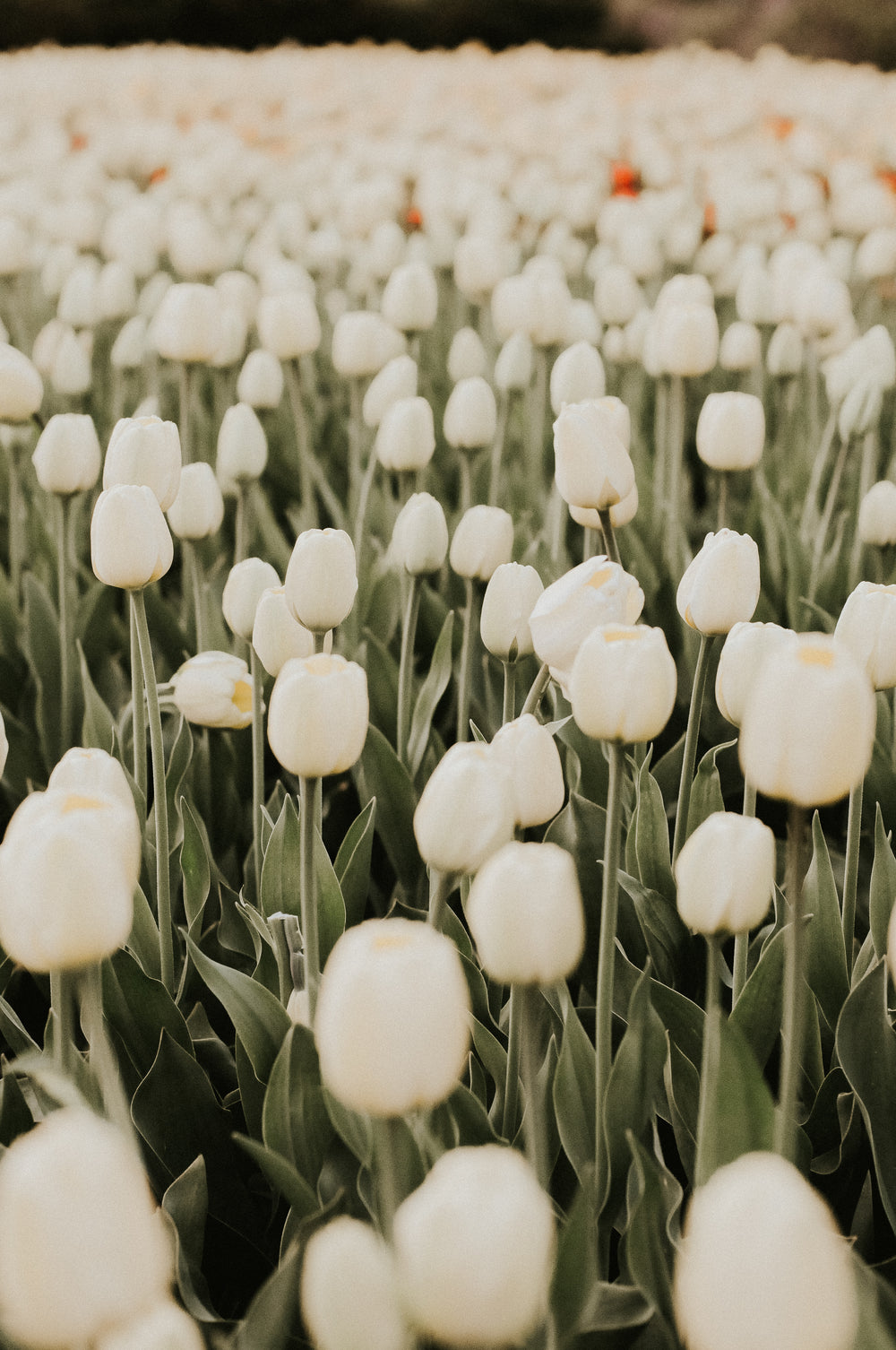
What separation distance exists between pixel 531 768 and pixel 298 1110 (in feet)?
0.92

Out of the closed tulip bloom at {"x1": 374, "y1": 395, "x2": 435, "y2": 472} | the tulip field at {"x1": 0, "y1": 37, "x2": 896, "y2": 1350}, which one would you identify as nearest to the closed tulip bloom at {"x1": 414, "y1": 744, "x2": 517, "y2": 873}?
the tulip field at {"x1": 0, "y1": 37, "x2": 896, "y2": 1350}

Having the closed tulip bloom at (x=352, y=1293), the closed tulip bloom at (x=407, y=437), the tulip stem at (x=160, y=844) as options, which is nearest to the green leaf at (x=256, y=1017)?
the tulip stem at (x=160, y=844)

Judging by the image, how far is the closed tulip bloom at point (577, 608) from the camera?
2.99 feet

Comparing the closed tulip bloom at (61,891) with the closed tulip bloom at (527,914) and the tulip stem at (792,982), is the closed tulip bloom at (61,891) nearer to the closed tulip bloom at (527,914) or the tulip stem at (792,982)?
the closed tulip bloom at (527,914)

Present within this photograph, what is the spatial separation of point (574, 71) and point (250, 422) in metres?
6.99

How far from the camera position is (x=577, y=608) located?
913 millimetres

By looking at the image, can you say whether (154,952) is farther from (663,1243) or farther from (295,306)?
(295,306)

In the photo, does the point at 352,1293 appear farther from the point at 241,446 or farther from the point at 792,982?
the point at 241,446

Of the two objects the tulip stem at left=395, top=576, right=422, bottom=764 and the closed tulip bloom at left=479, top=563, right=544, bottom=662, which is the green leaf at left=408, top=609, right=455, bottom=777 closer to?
the tulip stem at left=395, top=576, right=422, bottom=764

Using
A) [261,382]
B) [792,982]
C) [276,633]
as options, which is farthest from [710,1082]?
[261,382]

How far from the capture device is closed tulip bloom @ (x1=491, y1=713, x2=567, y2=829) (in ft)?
2.88

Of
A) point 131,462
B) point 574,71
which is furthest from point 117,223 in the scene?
point 574,71

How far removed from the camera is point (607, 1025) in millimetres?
812

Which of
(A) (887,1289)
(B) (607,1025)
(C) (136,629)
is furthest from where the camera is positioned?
(C) (136,629)
